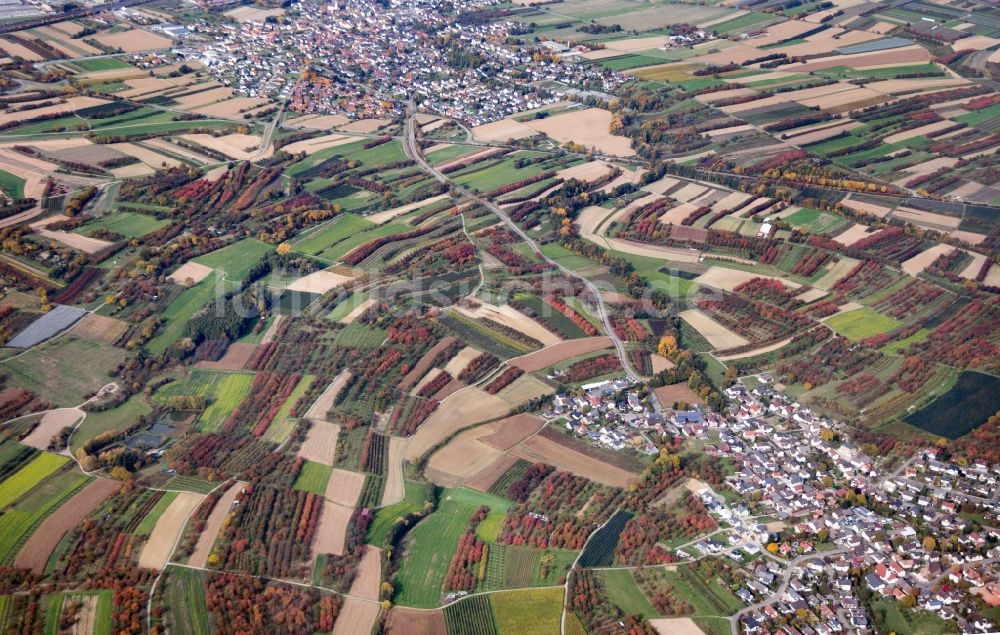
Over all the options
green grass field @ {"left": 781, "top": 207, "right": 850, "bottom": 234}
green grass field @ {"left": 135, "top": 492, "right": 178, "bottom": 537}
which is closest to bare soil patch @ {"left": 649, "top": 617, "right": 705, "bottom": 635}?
green grass field @ {"left": 135, "top": 492, "right": 178, "bottom": 537}

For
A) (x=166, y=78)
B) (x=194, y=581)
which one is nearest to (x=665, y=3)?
(x=166, y=78)

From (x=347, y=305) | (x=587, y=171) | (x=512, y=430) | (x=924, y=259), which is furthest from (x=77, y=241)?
(x=924, y=259)

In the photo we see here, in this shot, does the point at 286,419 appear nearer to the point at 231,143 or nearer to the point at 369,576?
the point at 369,576

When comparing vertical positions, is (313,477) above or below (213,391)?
above

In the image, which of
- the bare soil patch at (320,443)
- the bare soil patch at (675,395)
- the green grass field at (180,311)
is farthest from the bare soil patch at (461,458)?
the green grass field at (180,311)

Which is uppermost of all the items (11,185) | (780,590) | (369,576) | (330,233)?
(780,590)

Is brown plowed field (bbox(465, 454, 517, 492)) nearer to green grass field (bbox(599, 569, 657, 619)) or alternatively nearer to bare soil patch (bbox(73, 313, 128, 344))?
green grass field (bbox(599, 569, 657, 619))

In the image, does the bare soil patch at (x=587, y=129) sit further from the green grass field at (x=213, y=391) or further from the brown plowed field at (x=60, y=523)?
the brown plowed field at (x=60, y=523)
